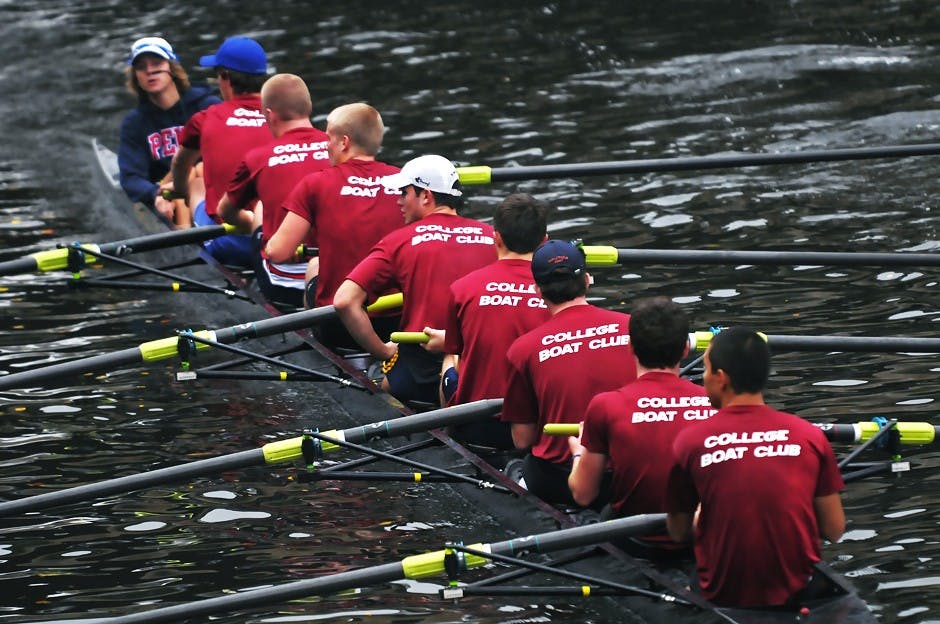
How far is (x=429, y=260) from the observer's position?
9703 mm

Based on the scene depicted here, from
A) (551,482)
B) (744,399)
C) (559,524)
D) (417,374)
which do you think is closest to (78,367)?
(417,374)

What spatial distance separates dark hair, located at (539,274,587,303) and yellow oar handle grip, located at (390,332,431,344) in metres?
1.51

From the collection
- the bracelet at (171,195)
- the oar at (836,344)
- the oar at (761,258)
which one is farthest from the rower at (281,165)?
the oar at (836,344)

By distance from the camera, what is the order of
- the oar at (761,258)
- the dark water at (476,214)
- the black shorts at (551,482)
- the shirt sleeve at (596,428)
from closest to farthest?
the shirt sleeve at (596,428) < the black shorts at (551,482) < the dark water at (476,214) < the oar at (761,258)

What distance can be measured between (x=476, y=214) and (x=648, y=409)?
8.52 m

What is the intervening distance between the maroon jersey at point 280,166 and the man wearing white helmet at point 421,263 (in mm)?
1684

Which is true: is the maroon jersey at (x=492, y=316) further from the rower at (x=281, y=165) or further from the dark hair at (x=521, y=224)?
the rower at (x=281, y=165)

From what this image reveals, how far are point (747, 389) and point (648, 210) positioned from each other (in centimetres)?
846

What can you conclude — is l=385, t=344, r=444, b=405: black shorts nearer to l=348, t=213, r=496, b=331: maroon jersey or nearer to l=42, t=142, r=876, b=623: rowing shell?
l=42, t=142, r=876, b=623: rowing shell

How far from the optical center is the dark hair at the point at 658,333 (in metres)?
7.29

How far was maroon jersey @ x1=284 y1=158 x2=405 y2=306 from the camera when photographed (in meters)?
10.7

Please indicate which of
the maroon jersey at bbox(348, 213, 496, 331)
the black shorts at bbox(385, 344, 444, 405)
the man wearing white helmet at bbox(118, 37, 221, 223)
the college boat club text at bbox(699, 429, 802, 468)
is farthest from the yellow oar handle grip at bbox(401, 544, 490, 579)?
the man wearing white helmet at bbox(118, 37, 221, 223)

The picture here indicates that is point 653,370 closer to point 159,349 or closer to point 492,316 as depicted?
point 492,316

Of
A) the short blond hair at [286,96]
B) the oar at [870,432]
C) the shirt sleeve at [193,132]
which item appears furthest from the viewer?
the shirt sleeve at [193,132]
